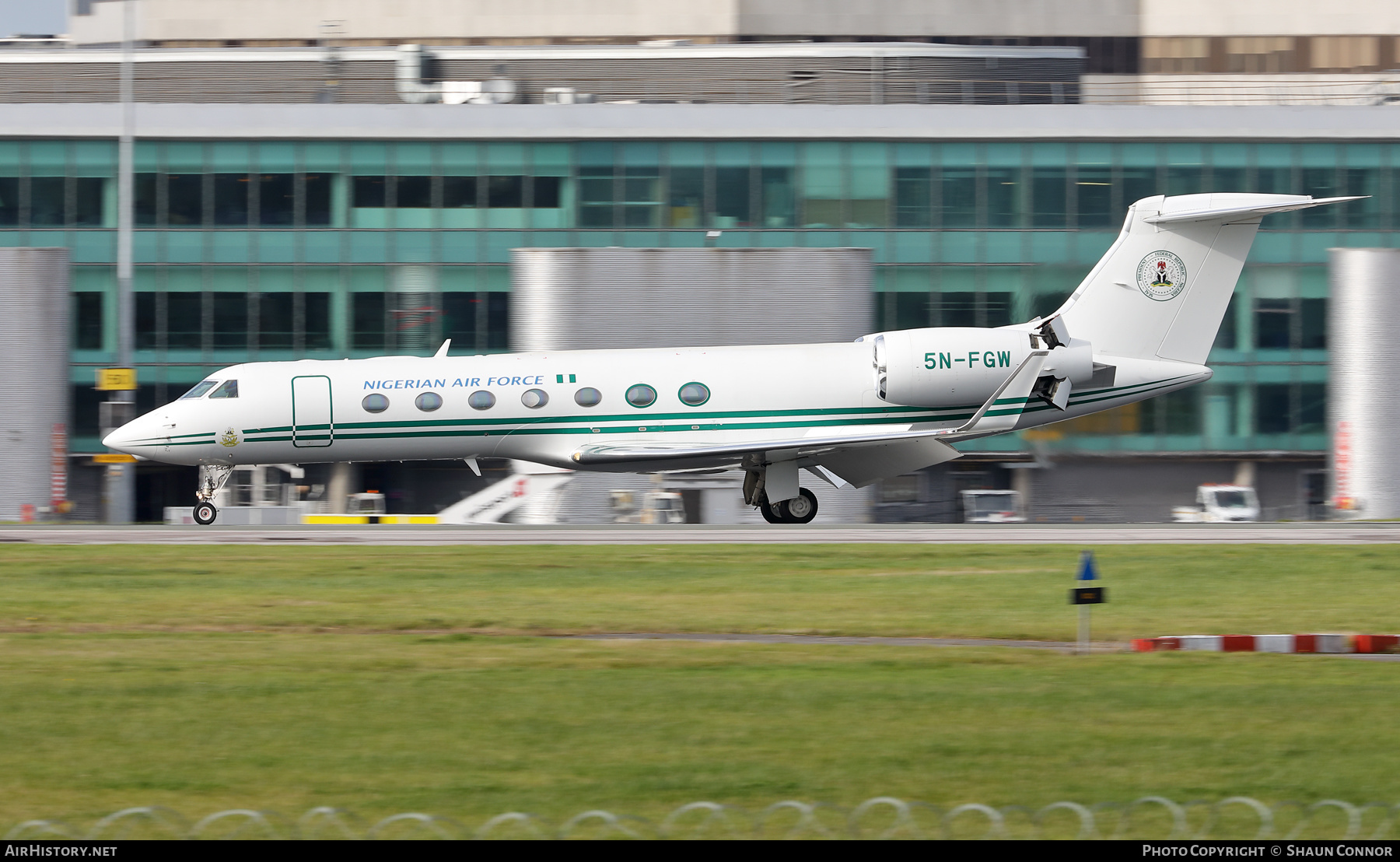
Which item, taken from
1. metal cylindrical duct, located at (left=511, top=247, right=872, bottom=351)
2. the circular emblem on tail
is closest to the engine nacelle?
the circular emblem on tail

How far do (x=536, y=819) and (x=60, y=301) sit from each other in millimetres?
36806

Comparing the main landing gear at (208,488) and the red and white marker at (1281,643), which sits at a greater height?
the main landing gear at (208,488)

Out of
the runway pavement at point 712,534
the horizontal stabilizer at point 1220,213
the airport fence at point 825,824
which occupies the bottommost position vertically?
the airport fence at point 825,824

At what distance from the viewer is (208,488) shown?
96.1 feet

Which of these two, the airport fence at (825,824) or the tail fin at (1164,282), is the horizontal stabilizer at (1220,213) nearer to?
the tail fin at (1164,282)

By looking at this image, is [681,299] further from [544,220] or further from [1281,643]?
[1281,643]

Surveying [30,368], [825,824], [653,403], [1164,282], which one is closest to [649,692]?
[825,824]

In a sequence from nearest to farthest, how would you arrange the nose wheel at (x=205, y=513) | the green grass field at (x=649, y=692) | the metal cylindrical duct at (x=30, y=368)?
the green grass field at (x=649, y=692) → the nose wheel at (x=205, y=513) → the metal cylindrical duct at (x=30, y=368)

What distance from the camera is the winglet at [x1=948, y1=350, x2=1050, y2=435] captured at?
27.8 meters

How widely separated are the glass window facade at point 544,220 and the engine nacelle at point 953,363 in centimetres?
1910

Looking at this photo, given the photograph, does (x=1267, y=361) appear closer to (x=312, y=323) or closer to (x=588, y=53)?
(x=588, y=53)

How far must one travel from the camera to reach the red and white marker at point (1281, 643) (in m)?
14.7

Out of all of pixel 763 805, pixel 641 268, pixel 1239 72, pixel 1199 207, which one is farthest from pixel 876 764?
pixel 1239 72

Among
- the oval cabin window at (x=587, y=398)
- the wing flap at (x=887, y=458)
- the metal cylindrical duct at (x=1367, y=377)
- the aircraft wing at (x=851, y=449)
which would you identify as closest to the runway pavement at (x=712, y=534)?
the wing flap at (x=887, y=458)
